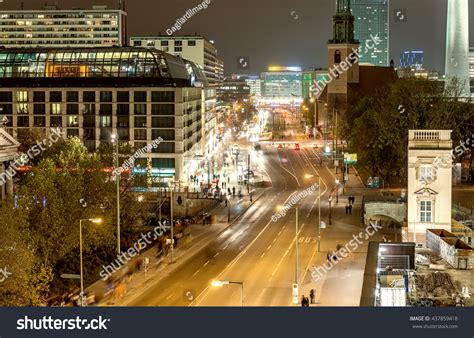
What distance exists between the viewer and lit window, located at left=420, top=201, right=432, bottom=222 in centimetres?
4550

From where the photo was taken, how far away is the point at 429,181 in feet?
151

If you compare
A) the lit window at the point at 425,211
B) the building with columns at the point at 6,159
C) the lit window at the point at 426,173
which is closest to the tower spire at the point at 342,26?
the building with columns at the point at 6,159

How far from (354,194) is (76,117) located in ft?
101

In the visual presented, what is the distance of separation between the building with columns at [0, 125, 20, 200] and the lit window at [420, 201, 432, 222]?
27.7 meters

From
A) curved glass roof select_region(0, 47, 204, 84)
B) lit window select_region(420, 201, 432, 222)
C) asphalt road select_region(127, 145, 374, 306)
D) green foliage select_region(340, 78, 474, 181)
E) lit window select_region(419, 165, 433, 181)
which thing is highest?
curved glass roof select_region(0, 47, 204, 84)

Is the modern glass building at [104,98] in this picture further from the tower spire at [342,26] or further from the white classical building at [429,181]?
the tower spire at [342,26]

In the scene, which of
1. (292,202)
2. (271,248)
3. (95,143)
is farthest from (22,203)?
(95,143)

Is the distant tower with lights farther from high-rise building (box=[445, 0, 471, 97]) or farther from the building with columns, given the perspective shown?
the building with columns

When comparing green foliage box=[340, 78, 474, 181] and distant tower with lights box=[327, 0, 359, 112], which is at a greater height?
distant tower with lights box=[327, 0, 359, 112]

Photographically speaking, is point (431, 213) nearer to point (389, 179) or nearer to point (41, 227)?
point (41, 227)

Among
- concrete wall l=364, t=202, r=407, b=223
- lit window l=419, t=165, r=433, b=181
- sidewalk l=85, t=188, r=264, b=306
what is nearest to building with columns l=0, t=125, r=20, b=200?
sidewalk l=85, t=188, r=264, b=306

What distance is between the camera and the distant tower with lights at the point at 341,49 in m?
132

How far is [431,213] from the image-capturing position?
45469 mm

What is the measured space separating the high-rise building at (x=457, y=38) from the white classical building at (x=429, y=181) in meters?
133
